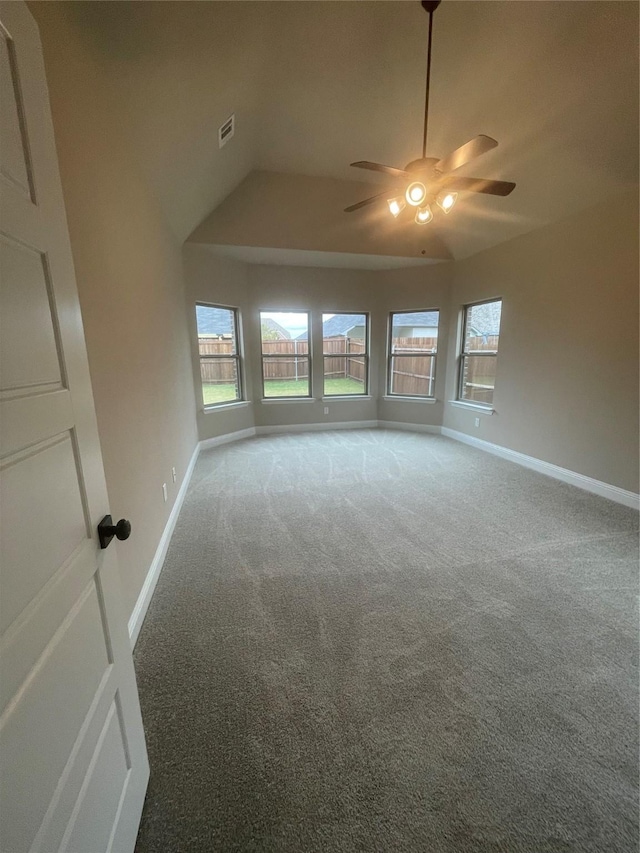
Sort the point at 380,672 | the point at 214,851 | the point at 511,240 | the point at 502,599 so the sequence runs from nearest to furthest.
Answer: the point at 214,851
the point at 380,672
the point at 502,599
the point at 511,240

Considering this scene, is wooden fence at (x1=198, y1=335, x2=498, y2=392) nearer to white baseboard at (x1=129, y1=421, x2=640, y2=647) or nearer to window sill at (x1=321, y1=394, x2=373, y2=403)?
window sill at (x1=321, y1=394, x2=373, y2=403)

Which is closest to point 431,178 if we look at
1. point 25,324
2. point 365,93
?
point 365,93

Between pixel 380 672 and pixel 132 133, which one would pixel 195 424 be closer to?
pixel 132 133

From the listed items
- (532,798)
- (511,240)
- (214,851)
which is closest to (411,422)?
(511,240)

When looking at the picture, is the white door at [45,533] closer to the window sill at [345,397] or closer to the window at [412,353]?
the window sill at [345,397]

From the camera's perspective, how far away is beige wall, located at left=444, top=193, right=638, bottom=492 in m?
2.95

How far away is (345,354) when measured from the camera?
565cm

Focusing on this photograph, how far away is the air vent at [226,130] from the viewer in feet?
8.17

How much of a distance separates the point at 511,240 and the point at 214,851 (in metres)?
5.26

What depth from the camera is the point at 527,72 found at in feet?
7.38

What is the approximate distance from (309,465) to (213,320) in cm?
248

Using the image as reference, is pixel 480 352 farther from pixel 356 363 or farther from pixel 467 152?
pixel 467 152

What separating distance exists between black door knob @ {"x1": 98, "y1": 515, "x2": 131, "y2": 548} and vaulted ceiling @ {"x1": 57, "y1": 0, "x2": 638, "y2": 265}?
207cm

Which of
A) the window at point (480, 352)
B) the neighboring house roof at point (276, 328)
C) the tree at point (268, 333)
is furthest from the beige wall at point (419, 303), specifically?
the tree at point (268, 333)
